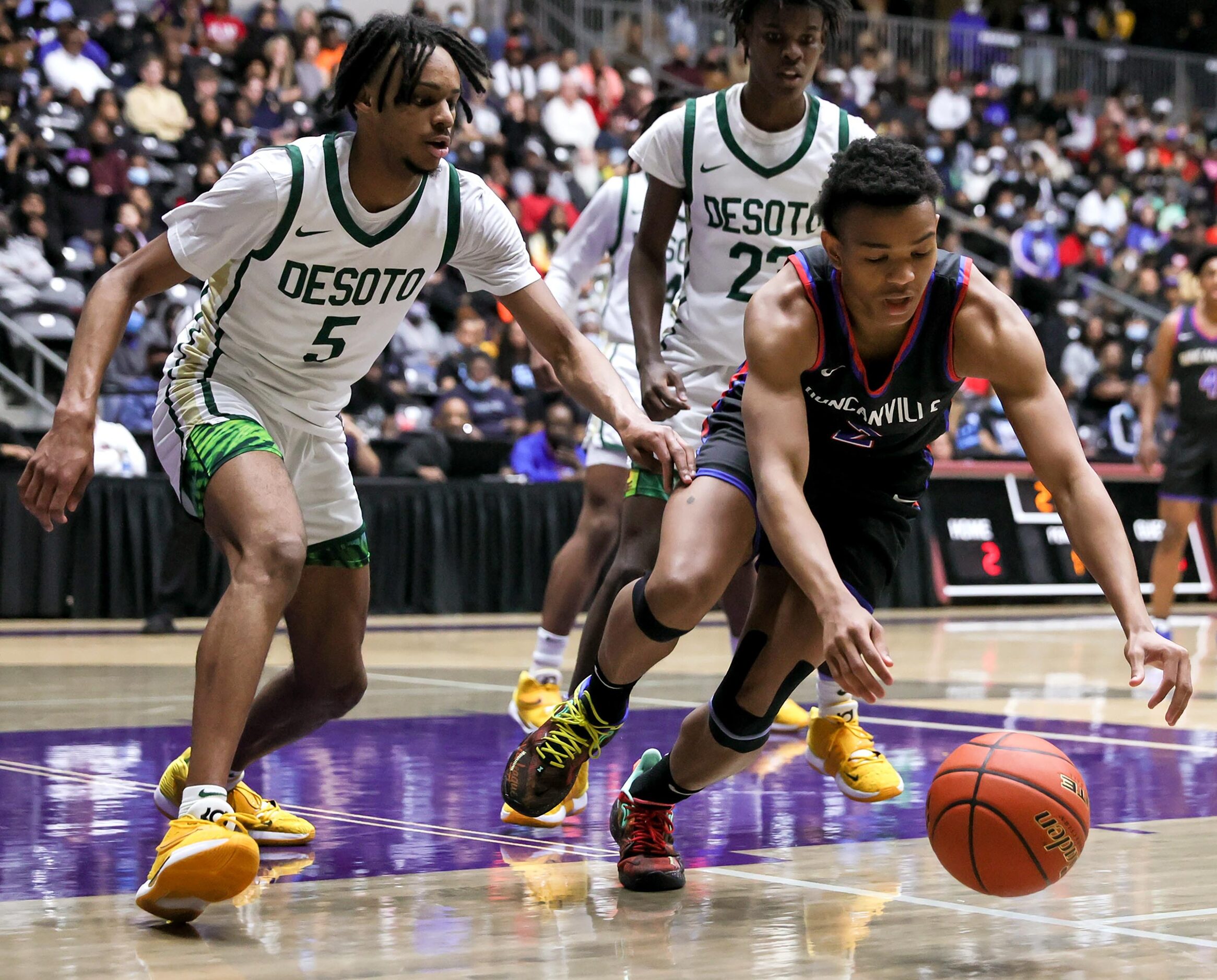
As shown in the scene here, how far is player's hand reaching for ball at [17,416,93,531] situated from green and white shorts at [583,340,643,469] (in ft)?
8.74

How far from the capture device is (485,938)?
3.21m

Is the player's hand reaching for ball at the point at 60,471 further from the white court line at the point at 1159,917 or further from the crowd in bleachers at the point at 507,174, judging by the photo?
the crowd in bleachers at the point at 507,174

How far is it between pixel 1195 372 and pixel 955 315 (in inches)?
276

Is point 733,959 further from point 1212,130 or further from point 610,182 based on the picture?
point 1212,130

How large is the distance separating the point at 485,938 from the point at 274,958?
398mm

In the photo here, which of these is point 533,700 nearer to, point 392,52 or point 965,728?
point 965,728

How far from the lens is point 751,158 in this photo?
515 centimetres

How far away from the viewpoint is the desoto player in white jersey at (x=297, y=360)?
11.8ft

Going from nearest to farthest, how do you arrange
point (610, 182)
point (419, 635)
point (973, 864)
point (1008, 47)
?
1. point (973, 864)
2. point (610, 182)
3. point (419, 635)
4. point (1008, 47)

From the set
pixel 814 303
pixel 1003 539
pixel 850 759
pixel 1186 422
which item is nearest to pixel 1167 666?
pixel 814 303

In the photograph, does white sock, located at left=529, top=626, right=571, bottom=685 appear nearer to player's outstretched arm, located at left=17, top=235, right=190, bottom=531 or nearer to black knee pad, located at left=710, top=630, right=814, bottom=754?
black knee pad, located at left=710, top=630, right=814, bottom=754

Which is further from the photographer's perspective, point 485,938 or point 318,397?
point 318,397

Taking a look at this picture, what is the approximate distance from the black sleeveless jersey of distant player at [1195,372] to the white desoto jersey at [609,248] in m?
4.82

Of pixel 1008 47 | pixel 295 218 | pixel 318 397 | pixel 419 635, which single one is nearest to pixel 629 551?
pixel 318 397
